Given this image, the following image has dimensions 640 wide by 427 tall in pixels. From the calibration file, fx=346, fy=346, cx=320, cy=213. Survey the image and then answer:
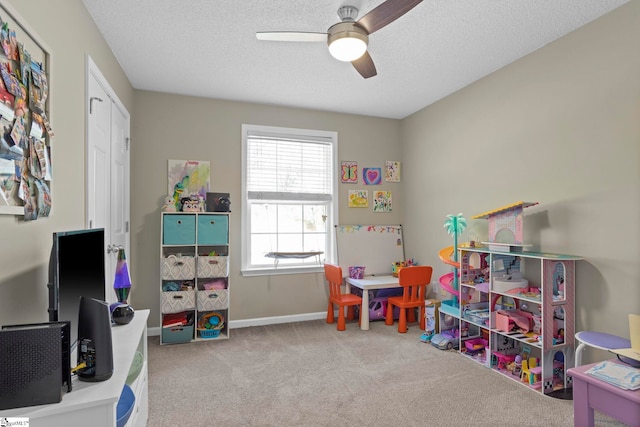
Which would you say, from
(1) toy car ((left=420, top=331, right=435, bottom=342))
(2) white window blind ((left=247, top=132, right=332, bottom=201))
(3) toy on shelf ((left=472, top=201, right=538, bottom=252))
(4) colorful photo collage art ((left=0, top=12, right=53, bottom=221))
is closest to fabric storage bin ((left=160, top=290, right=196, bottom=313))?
(2) white window blind ((left=247, top=132, right=332, bottom=201))

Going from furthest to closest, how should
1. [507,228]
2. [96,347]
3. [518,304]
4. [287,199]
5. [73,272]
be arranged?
[287,199] → [518,304] → [507,228] → [73,272] → [96,347]

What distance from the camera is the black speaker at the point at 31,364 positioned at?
1.03m

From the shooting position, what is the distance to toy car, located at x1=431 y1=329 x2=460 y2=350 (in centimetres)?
325

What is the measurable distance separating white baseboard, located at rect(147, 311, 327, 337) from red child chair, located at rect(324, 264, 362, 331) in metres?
0.22

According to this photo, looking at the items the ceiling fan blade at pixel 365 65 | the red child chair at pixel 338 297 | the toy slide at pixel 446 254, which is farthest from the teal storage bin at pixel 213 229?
the toy slide at pixel 446 254

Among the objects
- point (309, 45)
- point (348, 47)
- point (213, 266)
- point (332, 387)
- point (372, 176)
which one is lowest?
point (332, 387)

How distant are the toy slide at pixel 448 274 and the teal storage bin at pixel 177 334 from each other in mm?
2586

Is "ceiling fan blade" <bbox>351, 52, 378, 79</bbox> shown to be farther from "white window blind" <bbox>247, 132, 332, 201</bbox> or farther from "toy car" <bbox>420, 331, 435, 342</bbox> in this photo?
"toy car" <bbox>420, 331, 435, 342</bbox>

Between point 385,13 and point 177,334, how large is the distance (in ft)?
10.8

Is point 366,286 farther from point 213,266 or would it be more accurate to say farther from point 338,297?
point 213,266

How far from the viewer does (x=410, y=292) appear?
396cm

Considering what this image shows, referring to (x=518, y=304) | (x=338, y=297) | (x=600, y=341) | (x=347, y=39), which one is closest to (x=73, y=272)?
(x=347, y=39)

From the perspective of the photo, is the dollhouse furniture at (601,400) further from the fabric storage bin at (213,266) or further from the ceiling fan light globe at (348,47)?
the fabric storage bin at (213,266)

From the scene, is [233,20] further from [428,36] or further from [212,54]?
[428,36]
